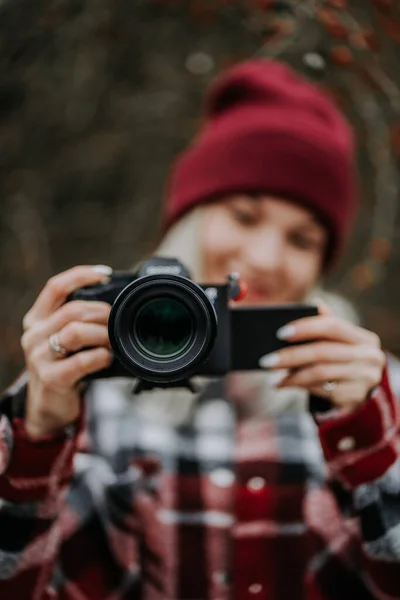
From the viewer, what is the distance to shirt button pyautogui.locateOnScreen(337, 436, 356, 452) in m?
0.68

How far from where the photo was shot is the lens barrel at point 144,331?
61cm

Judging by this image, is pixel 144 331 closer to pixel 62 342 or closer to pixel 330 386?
pixel 62 342

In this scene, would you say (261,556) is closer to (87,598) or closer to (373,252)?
(87,598)

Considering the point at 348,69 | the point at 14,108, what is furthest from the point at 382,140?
the point at 14,108

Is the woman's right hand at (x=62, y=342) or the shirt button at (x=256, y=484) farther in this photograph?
the shirt button at (x=256, y=484)

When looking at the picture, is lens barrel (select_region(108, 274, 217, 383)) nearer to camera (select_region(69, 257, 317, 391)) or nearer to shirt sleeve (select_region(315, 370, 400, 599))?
camera (select_region(69, 257, 317, 391))

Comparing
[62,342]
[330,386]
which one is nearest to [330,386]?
[330,386]

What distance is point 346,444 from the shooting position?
2.22 ft

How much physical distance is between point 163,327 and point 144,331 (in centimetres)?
2

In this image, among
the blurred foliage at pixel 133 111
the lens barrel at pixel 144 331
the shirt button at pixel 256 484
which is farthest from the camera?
the blurred foliage at pixel 133 111

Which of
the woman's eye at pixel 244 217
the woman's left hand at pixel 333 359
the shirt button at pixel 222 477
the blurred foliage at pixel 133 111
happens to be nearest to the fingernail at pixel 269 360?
the woman's left hand at pixel 333 359

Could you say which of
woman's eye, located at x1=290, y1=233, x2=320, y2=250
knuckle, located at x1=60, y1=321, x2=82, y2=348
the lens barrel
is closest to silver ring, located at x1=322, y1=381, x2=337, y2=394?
the lens barrel

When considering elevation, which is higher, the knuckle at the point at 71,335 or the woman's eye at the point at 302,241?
the knuckle at the point at 71,335

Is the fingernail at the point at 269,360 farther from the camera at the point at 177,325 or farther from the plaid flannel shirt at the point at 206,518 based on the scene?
the plaid flannel shirt at the point at 206,518
